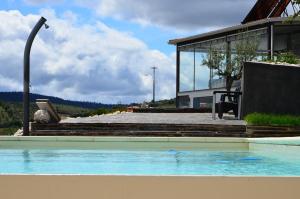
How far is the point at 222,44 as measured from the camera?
32.9 meters

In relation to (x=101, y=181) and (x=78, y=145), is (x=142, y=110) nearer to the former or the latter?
(x=78, y=145)

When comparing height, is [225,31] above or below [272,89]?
above

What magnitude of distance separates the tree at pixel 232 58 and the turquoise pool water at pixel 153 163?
17102 mm

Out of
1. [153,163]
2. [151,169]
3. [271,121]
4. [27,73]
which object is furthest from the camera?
[271,121]

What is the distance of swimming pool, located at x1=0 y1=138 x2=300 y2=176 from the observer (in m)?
7.20

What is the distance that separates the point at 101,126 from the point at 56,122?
1.38 metres

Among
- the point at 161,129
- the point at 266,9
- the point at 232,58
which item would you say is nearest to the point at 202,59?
the point at 232,58

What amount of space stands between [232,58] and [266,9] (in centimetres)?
788

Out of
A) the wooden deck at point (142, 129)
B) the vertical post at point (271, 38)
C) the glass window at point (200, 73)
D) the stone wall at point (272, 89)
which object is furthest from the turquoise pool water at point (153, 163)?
the glass window at point (200, 73)

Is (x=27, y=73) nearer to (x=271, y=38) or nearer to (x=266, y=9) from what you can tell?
(x=271, y=38)

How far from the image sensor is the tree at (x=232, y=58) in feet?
92.5

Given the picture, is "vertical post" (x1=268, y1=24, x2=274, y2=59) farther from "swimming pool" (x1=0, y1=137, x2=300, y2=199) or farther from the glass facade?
"swimming pool" (x1=0, y1=137, x2=300, y2=199)

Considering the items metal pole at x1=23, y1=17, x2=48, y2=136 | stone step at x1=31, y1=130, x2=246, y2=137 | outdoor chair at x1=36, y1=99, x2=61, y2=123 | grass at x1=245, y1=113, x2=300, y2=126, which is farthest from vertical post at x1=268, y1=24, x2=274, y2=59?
metal pole at x1=23, y1=17, x2=48, y2=136

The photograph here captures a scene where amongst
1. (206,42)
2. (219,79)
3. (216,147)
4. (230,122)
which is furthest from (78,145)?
(206,42)
